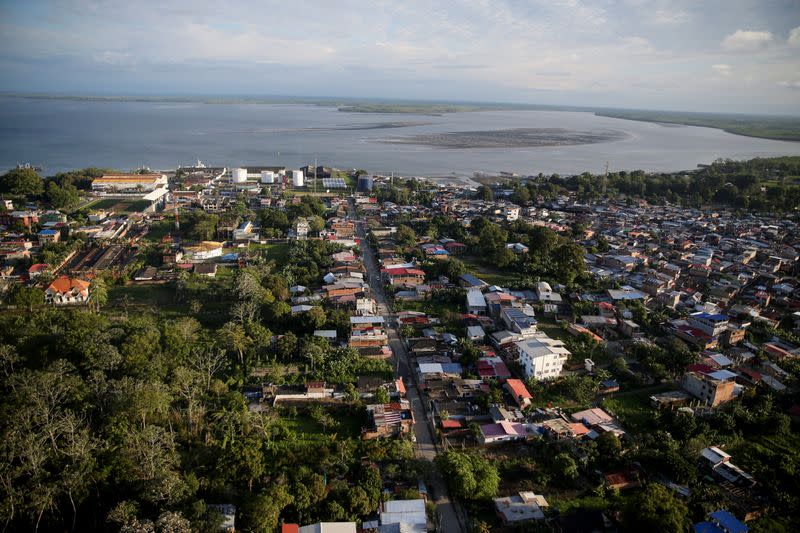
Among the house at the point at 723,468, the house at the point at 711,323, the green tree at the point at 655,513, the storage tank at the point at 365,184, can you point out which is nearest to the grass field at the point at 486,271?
the house at the point at 711,323

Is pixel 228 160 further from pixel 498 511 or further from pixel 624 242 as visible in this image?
pixel 498 511

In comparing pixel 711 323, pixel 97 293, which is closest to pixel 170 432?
pixel 97 293

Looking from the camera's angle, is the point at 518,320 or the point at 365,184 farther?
the point at 365,184

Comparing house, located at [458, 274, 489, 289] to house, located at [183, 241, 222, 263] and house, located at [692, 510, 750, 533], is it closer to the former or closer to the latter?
house, located at [183, 241, 222, 263]

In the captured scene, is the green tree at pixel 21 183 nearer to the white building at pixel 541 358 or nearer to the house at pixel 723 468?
the white building at pixel 541 358

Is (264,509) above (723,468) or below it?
above

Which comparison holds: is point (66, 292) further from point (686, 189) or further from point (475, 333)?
point (686, 189)

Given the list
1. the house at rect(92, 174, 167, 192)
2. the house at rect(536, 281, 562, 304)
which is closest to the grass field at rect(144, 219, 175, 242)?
the house at rect(92, 174, 167, 192)
